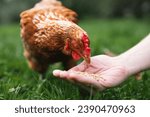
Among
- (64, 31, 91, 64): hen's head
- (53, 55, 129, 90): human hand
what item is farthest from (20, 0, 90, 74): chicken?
(53, 55, 129, 90): human hand

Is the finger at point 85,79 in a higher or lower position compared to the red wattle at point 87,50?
lower

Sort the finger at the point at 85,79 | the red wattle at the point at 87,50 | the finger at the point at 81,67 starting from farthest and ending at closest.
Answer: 1. the finger at the point at 81,67
2. the red wattle at the point at 87,50
3. the finger at the point at 85,79

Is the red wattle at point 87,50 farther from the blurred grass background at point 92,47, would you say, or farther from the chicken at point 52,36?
the blurred grass background at point 92,47

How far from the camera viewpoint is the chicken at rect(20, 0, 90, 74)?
341 centimetres

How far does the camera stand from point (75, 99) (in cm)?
364

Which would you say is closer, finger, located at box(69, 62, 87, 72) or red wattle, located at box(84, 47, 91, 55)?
red wattle, located at box(84, 47, 91, 55)

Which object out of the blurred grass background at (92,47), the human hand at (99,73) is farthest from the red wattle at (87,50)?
the blurred grass background at (92,47)

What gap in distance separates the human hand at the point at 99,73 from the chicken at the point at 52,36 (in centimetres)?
13

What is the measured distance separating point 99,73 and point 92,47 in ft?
7.50

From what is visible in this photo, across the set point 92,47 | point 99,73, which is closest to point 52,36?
point 99,73

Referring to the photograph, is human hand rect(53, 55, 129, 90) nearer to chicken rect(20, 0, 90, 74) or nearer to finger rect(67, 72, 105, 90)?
finger rect(67, 72, 105, 90)

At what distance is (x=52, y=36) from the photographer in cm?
359

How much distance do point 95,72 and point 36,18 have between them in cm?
66

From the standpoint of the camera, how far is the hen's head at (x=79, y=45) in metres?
3.33
